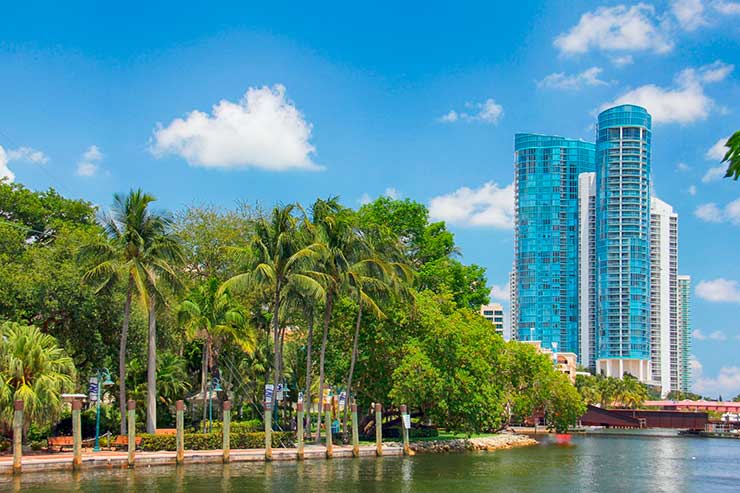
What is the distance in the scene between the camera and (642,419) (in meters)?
131

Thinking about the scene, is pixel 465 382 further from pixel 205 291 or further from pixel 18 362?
pixel 18 362

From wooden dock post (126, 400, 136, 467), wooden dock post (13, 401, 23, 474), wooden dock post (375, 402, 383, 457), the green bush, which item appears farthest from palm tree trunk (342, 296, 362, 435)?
wooden dock post (13, 401, 23, 474)

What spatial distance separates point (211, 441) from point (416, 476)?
10511 mm

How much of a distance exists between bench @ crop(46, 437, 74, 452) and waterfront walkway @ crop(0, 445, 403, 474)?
2137mm

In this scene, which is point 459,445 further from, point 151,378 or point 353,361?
point 151,378

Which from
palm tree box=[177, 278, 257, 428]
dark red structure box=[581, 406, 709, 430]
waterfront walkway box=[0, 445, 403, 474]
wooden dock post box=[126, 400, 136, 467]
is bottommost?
dark red structure box=[581, 406, 709, 430]

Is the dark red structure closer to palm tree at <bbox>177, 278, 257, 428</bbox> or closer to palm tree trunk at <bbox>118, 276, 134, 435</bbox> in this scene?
palm tree at <bbox>177, 278, 257, 428</bbox>

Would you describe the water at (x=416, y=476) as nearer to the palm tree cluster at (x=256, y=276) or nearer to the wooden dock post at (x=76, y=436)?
the wooden dock post at (x=76, y=436)

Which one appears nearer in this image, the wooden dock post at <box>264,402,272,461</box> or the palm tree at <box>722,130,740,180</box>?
the palm tree at <box>722,130,740,180</box>

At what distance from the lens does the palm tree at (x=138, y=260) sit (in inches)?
1560

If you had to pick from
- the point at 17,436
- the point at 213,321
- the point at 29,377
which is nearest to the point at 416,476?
the point at 17,436

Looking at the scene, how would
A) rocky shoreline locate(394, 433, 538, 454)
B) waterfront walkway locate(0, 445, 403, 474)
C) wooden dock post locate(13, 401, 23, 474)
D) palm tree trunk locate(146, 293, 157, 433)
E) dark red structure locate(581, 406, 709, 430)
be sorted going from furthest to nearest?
dark red structure locate(581, 406, 709, 430)
rocky shoreline locate(394, 433, 538, 454)
palm tree trunk locate(146, 293, 157, 433)
waterfront walkway locate(0, 445, 403, 474)
wooden dock post locate(13, 401, 23, 474)

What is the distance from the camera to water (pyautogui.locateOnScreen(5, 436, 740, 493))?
1220 inches

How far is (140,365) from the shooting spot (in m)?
47.5
